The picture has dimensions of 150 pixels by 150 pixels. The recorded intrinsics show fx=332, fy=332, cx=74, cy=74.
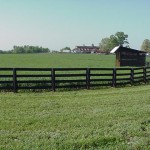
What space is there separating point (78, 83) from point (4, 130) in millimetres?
10059

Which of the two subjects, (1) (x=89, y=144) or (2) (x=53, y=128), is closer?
(1) (x=89, y=144)

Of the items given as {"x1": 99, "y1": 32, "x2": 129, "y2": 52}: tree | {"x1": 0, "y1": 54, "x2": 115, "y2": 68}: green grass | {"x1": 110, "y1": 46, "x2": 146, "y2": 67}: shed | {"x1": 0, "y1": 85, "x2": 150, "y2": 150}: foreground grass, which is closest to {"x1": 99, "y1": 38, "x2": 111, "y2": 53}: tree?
{"x1": 99, "y1": 32, "x2": 129, "y2": 52}: tree

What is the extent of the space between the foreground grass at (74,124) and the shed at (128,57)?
32.0 metres

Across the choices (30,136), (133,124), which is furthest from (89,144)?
(133,124)

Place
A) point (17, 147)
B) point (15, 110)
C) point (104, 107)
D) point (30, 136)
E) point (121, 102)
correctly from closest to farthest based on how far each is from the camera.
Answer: point (17, 147)
point (30, 136)
point (15, 110)
point (104, 107)
point (121, 102)

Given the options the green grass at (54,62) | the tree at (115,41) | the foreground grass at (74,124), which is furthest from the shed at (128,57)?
the tree at (115,41)

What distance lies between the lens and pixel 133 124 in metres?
8.14

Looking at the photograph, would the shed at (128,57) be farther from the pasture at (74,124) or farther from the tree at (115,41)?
the tree at (115,41)

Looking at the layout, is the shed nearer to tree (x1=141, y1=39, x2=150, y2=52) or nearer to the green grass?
the green grass

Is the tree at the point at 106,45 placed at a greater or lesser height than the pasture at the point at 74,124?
greater

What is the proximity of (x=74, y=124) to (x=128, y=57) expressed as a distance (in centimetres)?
3809

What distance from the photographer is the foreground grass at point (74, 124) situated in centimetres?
649

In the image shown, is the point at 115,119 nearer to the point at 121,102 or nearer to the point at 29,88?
the point at 121,102

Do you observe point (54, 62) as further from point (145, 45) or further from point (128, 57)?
point (145, 45)
